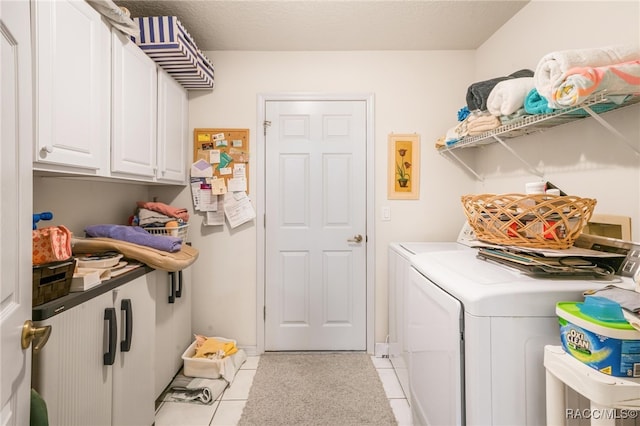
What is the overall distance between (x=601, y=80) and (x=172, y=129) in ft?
7.61

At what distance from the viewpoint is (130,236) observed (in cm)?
174

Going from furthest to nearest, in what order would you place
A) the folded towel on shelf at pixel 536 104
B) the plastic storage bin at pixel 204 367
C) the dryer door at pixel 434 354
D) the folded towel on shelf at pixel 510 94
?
the plastic storage bin at pixel 204 367 → the folded towel on shelf at pixel 510 94 → the folded towel on shelf at pixel 536 104 → the dryer door at pixel 434 354

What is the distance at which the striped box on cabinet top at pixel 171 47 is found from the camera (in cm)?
185

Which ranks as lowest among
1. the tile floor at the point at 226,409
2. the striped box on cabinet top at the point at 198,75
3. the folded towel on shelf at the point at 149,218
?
the tile floor at the point at 226,409

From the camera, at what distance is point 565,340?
85cm

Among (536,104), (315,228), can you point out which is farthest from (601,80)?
(315,228)

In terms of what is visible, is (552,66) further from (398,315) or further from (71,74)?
(71,74)

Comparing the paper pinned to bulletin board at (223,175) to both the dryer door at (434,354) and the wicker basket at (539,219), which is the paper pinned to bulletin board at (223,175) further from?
the wicker basket at (539,219)

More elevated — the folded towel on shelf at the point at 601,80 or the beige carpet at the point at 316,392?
the folded towel on shelf at the point at 601,80

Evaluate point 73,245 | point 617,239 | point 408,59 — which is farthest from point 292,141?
point 617,239

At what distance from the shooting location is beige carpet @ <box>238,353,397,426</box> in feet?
5.97

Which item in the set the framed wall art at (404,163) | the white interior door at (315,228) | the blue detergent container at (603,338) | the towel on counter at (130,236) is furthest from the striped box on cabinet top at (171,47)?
the blue detergent container at (603,338)

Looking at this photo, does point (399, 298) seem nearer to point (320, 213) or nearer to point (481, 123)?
point (320, 213)

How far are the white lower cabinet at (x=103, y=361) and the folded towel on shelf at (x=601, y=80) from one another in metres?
1.89
